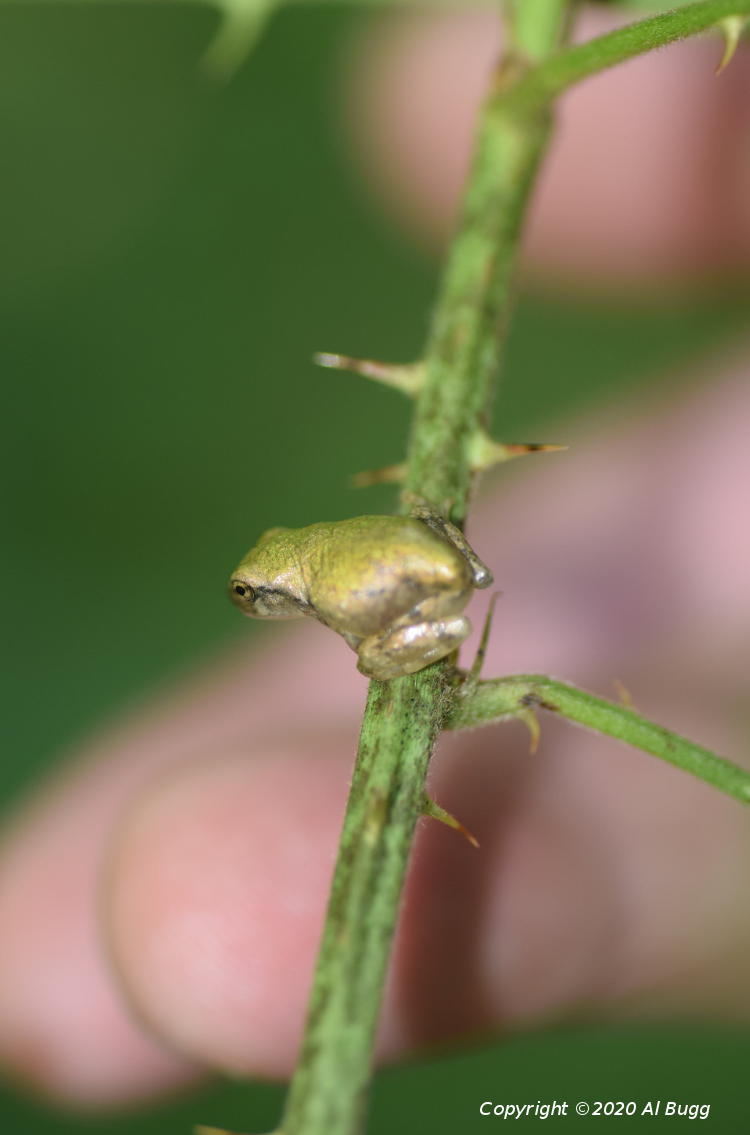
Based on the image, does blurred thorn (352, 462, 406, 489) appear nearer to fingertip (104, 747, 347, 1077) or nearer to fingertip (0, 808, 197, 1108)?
fingertip (104, 747, 347, 1077)

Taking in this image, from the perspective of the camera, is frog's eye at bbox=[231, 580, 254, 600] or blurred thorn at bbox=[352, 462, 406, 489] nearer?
blurred thorn at bbox=[352, 462, 406, 489]

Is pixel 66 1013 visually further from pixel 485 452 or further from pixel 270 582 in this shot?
pixel 485 452

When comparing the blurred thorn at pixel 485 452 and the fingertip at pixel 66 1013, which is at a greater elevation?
the blurred thorn at pixel 485 452

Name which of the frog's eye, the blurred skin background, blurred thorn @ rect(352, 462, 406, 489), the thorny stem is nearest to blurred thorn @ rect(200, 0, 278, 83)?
the blurred skin background

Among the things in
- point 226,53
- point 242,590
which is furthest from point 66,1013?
point 226,53

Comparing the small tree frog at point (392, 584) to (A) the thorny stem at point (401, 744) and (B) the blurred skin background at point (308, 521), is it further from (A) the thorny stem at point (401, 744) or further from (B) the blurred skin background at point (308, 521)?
(B) the blurred skin background at point (308, 521)

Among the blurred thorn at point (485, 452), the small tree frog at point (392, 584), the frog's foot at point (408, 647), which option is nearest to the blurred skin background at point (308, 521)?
the small tree frog at point (392, 584)
